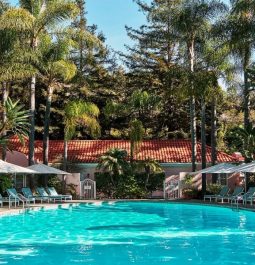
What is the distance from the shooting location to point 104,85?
152ft

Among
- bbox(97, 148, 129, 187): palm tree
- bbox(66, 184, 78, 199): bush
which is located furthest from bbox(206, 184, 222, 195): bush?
bbox(66, 184, 78, 199): bush

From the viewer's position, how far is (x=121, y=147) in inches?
1458

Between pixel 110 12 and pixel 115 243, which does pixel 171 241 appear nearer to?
pixel 115 243

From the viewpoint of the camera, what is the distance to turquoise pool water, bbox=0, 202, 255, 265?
36.9 feet

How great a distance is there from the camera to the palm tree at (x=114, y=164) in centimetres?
3159

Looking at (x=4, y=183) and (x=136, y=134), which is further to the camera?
(x=136, y=134)

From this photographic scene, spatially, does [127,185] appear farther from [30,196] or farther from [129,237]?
[129,237]

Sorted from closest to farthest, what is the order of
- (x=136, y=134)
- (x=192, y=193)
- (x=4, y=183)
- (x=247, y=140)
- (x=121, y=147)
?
1. (x=4, y=183)
2. (x=247, y=140)
3. (x=192, y=193)
4. (x=136, y=134)
5. (x=121, y=147)

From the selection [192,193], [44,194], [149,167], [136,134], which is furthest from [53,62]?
[192,193]

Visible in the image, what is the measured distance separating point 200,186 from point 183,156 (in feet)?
9.84

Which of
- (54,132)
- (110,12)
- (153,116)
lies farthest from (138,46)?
(110,12)

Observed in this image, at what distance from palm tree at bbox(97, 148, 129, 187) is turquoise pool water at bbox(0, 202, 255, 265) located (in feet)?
24.4

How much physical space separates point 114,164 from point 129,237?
16.9 m

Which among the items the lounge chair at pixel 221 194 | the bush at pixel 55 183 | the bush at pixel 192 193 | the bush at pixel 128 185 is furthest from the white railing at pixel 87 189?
the lounge chair at pixel 221 194
